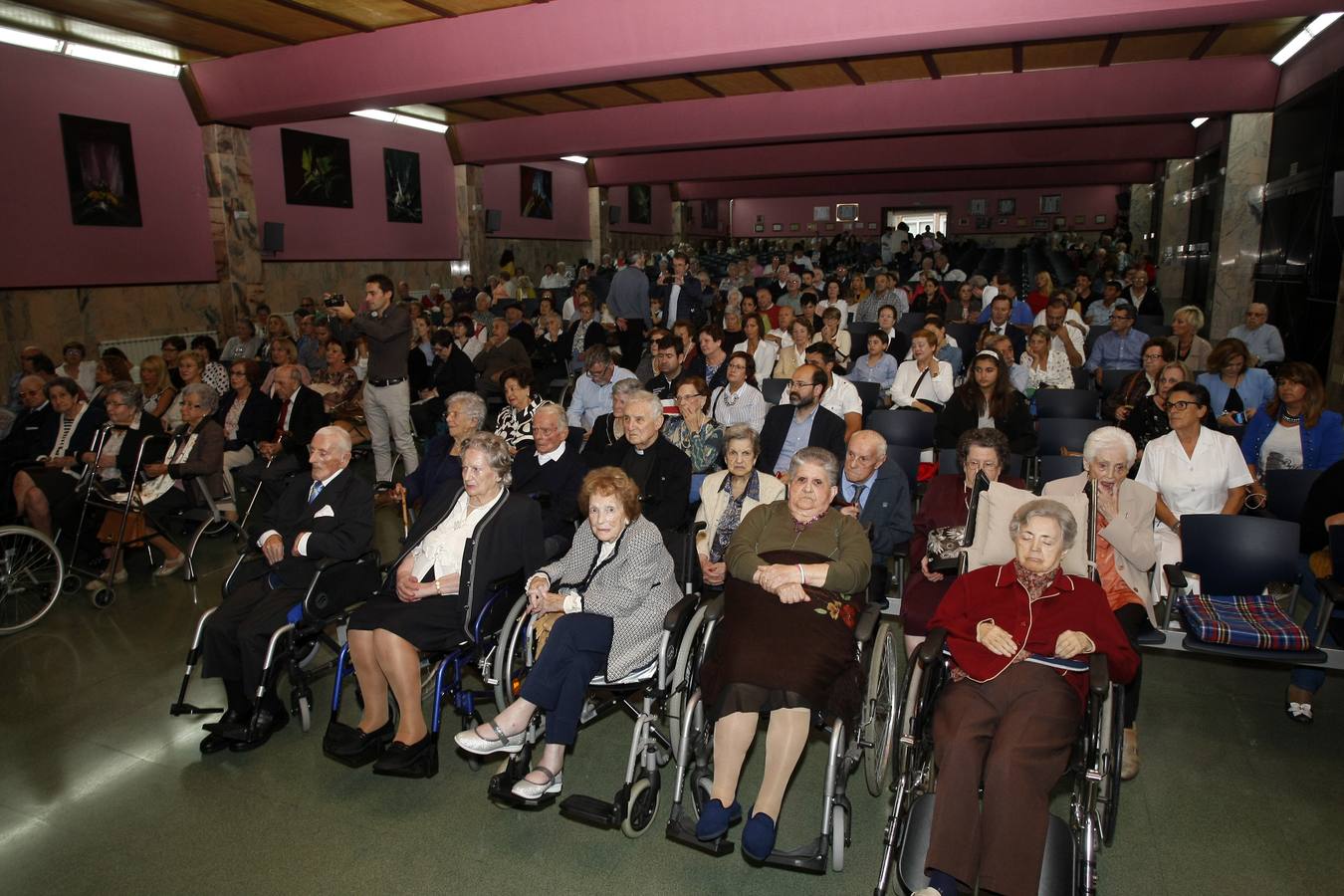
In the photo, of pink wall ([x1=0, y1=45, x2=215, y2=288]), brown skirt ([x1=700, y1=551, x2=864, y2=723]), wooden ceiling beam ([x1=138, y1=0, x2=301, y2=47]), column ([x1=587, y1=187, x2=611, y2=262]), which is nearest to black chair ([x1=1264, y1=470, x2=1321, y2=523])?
brown skirt ([x1=700, y1=551, x2=864, y2=723])

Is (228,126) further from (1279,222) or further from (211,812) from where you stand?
(1279,222)

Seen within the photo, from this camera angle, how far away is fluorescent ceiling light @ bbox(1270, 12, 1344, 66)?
775 cm

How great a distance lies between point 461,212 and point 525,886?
14.4 meters

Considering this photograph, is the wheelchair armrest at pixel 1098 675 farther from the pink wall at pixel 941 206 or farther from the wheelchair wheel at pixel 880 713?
the pink wall at pixel 941 206

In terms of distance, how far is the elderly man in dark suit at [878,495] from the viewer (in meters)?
3.62

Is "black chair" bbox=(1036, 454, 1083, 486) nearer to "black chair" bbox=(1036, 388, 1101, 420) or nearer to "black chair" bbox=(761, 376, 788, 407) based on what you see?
"black chair" bbox=(1036, 388, 1101, 420)

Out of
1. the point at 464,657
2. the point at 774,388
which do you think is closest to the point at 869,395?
the point at 774,388

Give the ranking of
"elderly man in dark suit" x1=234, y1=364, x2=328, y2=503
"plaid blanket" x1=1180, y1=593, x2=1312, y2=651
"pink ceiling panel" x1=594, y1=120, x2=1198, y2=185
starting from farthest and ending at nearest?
1. "pink ceiling panel" x1=594, y1=120, x2=1198, y2=185
2. "elderly man in dark suit" x1=234, y1=364, x2=328, y2=503
3. "plaid blanket" x1=1180, y1=593, x2=1312, y2=651

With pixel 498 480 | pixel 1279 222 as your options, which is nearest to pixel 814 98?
pixel 1279 222

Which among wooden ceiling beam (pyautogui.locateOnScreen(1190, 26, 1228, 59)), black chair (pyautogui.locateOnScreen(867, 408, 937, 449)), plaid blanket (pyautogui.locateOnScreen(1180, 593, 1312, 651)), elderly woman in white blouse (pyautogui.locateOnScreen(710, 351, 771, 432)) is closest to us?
plaid blanket (pyautogui.locateOnScreen(1180, 593, 1312, 651))

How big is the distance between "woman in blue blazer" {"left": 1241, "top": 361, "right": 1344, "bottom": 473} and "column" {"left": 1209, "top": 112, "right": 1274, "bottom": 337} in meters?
6.40

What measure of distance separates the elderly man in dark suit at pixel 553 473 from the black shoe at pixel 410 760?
1188 millimetres

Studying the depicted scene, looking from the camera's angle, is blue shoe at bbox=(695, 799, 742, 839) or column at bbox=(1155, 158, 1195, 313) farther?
column at bbox=(1155, 158, 1195, 313)

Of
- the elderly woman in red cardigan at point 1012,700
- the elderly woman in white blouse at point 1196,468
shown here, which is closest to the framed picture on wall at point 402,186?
the elderly woman in white blouse at point 1196,468
